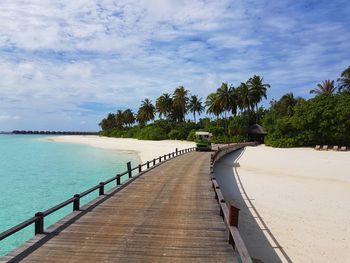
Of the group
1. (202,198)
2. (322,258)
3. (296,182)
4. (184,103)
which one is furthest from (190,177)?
(184,103)

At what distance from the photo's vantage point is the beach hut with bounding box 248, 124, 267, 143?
255 feet

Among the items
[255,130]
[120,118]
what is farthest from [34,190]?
[120,118]

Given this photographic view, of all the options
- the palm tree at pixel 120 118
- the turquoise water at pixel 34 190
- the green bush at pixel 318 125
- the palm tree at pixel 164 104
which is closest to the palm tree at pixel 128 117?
the palm tree at pixel 120 118

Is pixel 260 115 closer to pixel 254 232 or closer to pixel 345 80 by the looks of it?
pixel 345 80

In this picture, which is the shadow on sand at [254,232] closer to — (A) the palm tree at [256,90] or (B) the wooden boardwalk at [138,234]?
(B) the wooden boardwalk at [138,234]

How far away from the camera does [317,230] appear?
13.6m

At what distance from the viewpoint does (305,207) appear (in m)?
17.3

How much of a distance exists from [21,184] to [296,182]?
2224 centimetres

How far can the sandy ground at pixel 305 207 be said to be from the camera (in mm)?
11672

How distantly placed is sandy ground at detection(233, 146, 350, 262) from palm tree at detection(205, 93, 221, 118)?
59106 mm

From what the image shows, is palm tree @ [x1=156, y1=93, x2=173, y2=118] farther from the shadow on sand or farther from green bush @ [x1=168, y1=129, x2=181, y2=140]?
the shadow on sand

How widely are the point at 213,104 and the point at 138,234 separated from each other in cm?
8356

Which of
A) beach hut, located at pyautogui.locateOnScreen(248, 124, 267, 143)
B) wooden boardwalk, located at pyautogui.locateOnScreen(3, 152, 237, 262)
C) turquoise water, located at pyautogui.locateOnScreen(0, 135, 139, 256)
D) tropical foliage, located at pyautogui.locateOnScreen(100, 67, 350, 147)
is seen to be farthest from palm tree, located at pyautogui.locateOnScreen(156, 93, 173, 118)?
wooden boardwalk, located at pyautogui.locateOnScreen(3, 152, 237, 262)

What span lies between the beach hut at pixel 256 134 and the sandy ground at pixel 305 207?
150 feet
